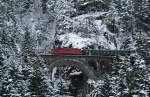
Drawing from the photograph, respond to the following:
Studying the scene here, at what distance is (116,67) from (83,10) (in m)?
37.5

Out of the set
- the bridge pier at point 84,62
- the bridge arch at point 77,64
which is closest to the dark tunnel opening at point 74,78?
the bridge arch at point 77,64

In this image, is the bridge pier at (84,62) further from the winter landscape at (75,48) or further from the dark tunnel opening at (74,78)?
the dark tunnel opening at (74,78)

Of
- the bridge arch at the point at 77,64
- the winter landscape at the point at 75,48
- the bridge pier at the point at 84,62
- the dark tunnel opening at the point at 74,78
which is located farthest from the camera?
the dark tunnel opening at the point at 74,78

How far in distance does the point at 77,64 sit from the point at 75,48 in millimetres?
7407

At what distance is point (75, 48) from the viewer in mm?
76375

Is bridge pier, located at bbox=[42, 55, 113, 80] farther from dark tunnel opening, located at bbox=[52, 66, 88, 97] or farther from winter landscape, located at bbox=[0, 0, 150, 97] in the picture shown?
dark tunnel opening, located at bbox=[52, 66, 88, 97]

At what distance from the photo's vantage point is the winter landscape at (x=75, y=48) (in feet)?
167

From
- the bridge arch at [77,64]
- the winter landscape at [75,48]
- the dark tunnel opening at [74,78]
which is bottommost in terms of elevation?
the dark tunnel opening at [74,78]

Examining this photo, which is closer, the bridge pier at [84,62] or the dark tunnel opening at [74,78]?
the bridge pier at [84,62]

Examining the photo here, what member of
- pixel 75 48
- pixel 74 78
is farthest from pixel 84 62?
pixel 75 48

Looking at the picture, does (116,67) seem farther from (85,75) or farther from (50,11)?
(50,11)

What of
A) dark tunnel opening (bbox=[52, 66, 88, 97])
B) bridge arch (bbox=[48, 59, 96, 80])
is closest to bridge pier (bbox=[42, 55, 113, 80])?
bridge arch (bbox=[48, 59, 96, 80])

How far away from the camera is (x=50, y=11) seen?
98188 mm

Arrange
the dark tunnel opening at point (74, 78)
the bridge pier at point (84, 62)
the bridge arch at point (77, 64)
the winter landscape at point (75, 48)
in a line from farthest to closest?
the dark tunnel opening at point (74, 78)
the bridge pier at point (84, 62)
the bridge arch at point (77, 64)
the winter landscape at point (75, 48)
